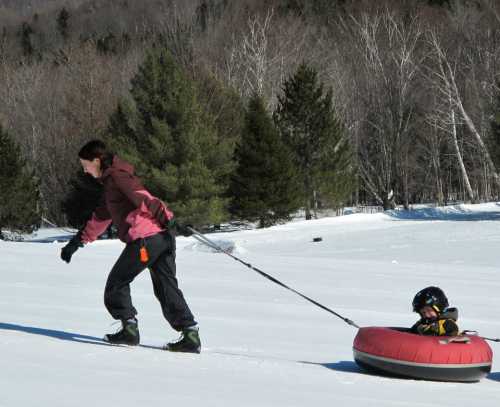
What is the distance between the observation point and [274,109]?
43.7m

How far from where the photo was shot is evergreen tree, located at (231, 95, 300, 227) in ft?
110

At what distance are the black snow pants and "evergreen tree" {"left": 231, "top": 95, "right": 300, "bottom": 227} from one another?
2799cm

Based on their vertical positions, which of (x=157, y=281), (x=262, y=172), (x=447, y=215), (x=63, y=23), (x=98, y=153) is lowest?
(x=447, y=215)

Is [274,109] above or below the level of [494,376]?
above

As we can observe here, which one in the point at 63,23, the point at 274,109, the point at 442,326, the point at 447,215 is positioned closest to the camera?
the point at 442,326

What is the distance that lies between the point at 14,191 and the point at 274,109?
1532cm

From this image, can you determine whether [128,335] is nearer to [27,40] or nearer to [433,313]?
[433,313]

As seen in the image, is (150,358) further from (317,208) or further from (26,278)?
(317,208)

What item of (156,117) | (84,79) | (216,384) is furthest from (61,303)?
(84,79)

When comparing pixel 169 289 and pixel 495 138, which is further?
pixel 495 138

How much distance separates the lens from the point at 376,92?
45.3 metres

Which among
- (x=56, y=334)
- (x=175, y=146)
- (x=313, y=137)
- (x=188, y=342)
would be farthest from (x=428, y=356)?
(x=313, y=137)

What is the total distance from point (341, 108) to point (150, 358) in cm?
4358

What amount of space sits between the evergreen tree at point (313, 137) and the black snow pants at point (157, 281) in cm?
3234
